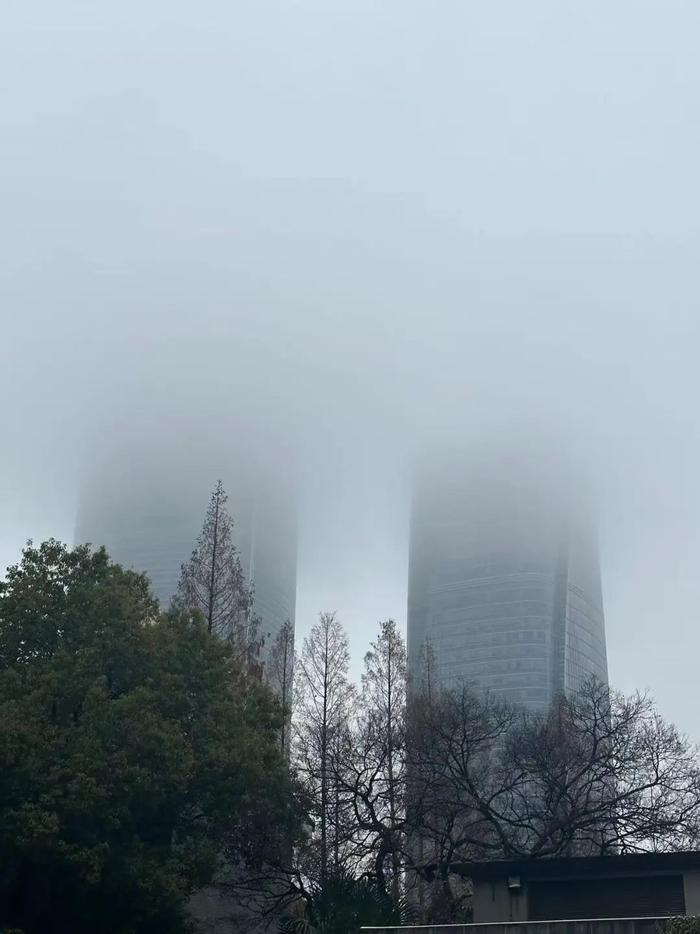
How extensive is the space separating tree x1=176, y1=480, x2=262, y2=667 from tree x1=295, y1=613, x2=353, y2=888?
2.66 meters

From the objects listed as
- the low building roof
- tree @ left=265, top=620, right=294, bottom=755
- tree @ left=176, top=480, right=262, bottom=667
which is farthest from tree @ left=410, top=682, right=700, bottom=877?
tree @ left=265, top=620, right=294, bottom=755

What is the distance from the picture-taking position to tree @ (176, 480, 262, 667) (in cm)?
4503

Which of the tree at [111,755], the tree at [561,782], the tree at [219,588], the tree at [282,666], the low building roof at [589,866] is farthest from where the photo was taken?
the tree at [282,666]

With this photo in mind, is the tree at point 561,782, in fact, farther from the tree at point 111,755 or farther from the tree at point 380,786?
the tree at point 111,755

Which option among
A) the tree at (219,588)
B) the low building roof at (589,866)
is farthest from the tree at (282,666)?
the low building roof at (589,866)

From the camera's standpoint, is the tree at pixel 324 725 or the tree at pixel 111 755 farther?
the tree at pixel 324 725

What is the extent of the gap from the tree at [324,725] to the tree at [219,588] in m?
2.66

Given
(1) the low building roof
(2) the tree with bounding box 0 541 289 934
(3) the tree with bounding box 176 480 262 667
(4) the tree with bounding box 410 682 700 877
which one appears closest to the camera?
(1) the low building roof

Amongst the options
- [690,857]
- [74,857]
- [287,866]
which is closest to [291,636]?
[287,866]

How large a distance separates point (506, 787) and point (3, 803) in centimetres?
1453

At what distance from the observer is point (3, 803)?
27.9 m

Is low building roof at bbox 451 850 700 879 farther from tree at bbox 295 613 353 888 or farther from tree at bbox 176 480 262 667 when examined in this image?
tree at bbox 176 480 262 667

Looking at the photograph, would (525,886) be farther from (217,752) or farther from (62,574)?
(62,574)

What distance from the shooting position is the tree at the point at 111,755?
2791 centimetres
